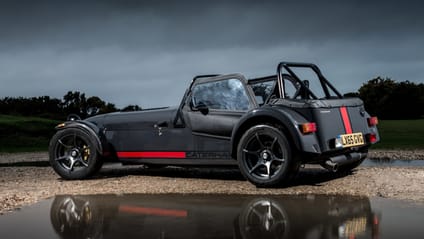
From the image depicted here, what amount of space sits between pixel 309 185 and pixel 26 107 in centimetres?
3581

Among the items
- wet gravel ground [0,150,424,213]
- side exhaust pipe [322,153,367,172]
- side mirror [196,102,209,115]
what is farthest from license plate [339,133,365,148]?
side mirror [196,102,209,115]

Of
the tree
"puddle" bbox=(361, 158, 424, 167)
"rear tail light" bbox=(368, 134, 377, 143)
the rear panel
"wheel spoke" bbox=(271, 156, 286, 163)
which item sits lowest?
the tree

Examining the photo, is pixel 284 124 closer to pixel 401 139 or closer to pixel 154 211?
pixel 154 211

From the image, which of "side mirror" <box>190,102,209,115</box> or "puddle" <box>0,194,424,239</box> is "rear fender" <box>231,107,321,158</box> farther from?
"puddle" <box>0,194,424,239</box>

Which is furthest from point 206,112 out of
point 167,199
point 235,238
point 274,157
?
point 235,238

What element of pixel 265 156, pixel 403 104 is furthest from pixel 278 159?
pixel 403 104

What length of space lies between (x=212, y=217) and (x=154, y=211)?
733 mm

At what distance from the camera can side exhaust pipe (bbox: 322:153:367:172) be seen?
760cm

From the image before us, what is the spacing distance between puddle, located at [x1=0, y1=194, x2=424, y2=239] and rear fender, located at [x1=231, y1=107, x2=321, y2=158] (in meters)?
0.90

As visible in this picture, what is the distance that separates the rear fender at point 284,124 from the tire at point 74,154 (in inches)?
103

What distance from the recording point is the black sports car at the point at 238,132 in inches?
295

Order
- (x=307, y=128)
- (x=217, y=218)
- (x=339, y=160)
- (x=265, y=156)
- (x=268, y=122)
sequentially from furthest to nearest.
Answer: (x=339, y=160)
(x=268, y=122)
(x=265, y=156)
(x=307, y=128)
(x=217, y=218)

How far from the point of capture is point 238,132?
788 cm

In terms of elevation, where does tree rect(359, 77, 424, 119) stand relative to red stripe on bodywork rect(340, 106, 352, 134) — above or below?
below
